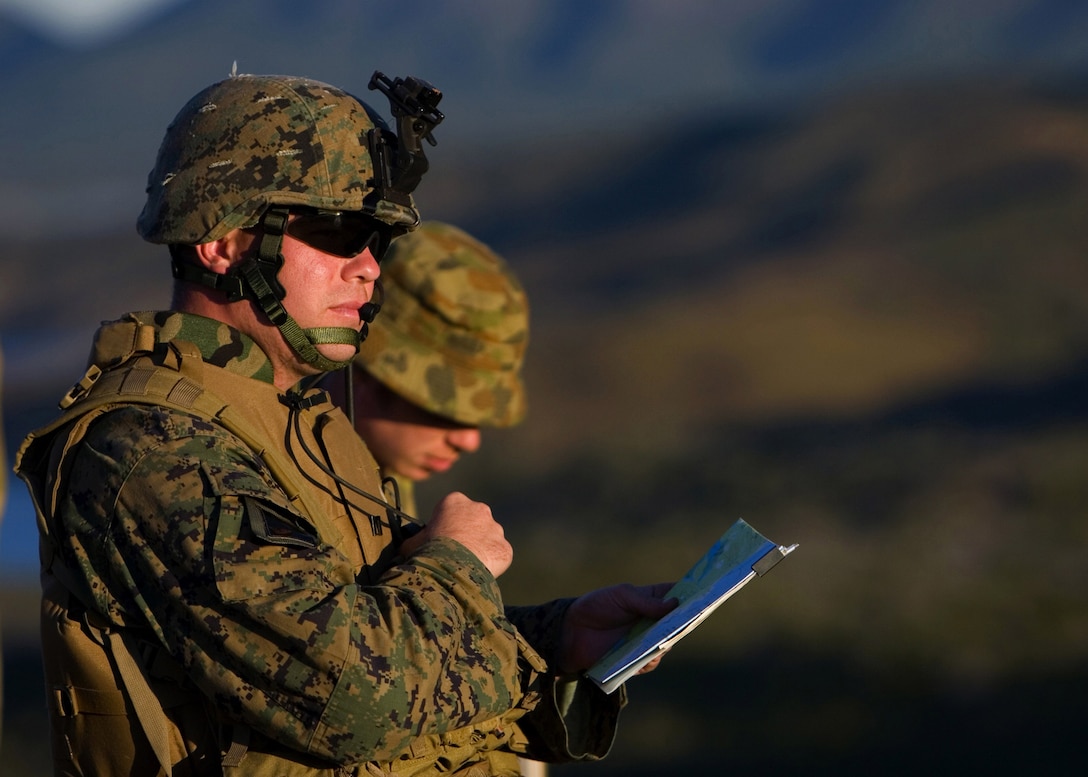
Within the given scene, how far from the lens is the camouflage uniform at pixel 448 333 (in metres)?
5.25

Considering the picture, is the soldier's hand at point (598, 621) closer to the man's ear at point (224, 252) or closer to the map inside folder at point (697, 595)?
the map inside folder at point (697, 595)

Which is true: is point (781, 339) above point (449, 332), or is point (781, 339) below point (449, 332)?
above

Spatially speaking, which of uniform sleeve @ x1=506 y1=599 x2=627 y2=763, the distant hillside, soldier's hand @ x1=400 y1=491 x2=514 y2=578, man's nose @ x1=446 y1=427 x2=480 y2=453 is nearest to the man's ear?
soldier's hand @ x1=400 y1=491 x2=514 y2=578

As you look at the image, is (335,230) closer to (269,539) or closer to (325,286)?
(325,286)

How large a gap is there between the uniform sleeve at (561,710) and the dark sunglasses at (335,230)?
3.16 ft

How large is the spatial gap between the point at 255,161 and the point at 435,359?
2.00 metres

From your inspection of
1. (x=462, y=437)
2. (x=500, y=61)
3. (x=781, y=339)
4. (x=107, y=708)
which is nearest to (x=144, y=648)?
(x=107, y=708)

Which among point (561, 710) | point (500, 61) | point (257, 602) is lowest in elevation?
point (561, 710)

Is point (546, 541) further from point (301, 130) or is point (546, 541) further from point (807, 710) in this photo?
point (301, 130)

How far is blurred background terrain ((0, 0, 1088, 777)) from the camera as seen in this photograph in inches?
566

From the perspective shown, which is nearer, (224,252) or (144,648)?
(144,648)

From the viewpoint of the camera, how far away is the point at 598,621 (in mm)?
3664

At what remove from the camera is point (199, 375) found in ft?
10.6

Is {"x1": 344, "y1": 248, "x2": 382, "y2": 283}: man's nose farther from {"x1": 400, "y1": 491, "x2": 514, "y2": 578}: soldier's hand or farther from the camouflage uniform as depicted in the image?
the camouflage uniform
